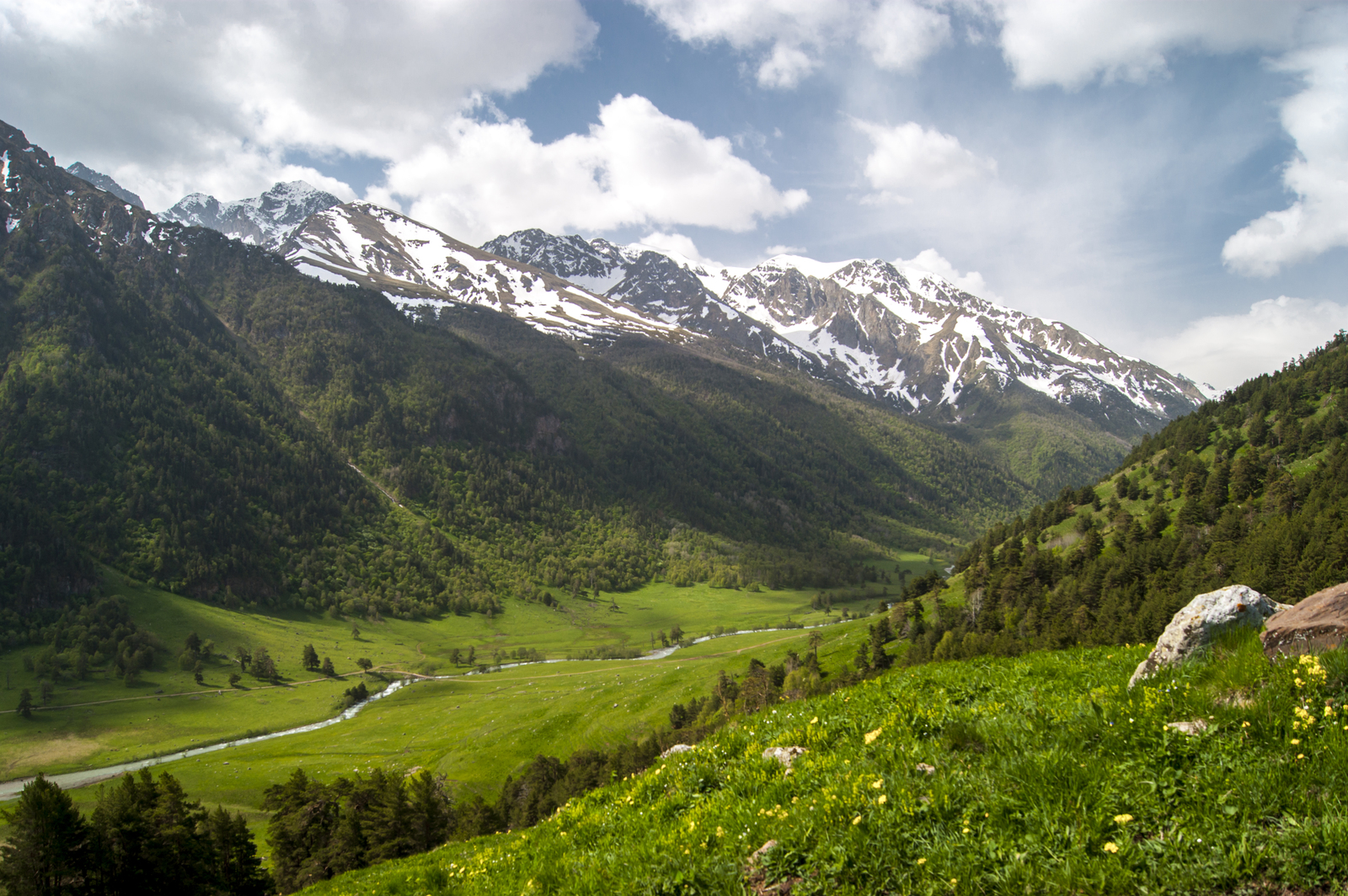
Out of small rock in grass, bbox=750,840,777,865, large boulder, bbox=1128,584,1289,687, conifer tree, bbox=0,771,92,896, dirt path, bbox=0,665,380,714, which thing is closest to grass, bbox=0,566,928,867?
dirt path, bbox=0,665,380,714

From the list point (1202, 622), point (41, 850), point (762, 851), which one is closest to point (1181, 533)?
point (1202, 622)

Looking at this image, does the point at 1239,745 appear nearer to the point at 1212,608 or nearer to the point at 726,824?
the point at 1212,608

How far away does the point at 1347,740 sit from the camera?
20.7ft

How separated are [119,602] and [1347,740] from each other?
267990mm

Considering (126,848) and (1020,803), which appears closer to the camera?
(1020,803)

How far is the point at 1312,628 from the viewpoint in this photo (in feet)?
30.1

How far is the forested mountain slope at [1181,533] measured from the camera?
96562 millimetres

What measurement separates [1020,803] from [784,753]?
14.9 ft

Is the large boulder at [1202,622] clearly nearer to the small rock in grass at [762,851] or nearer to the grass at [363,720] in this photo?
the small rock in grass at [762,851]

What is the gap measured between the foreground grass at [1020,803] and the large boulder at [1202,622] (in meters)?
0.54

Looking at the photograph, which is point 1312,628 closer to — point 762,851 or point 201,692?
point 762,851

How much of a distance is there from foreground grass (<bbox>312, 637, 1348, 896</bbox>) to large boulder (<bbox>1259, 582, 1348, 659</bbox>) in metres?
0.50

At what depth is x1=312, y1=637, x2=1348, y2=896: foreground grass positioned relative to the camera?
585cm

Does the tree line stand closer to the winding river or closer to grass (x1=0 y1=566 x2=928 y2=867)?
grass (x1=0 y1=566 x2=928 y2=867)
